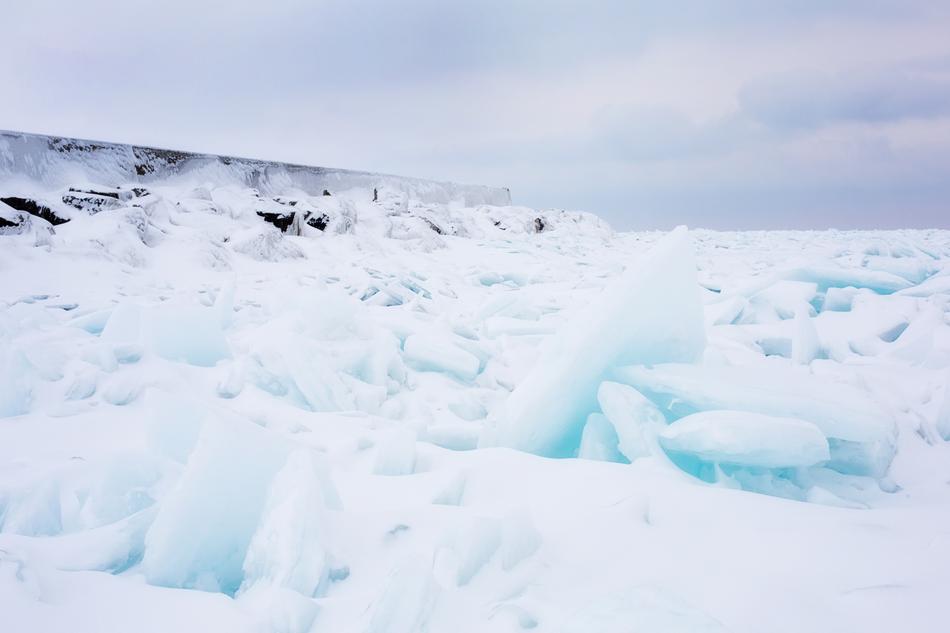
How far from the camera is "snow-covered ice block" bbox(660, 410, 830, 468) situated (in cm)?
141

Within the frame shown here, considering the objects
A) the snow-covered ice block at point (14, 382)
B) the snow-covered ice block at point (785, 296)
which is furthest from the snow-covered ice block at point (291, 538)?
the snow-covered ice block at point (785, 296)

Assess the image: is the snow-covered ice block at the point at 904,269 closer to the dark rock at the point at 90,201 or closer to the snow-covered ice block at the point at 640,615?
the snow-covered ice block at the point at 640,615

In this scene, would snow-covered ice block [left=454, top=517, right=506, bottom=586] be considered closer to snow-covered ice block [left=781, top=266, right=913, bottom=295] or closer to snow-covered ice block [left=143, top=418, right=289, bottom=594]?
snow-covered ice block [left=143, top=418, right=289, bottom=594]

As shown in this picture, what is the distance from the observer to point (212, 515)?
1102 millimetres

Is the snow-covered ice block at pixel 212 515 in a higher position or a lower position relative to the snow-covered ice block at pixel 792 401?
lower

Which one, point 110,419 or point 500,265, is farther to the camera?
point 500,265

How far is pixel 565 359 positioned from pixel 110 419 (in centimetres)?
158

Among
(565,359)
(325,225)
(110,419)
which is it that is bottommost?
(110,419)

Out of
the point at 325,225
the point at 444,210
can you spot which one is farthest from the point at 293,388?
the point at 444,210

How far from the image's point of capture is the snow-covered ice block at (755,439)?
4.63 feet

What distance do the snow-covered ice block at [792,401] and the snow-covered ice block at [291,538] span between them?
1067mm

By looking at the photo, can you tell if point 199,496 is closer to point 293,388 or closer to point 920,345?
point 293,388

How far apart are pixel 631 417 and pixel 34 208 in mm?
6098

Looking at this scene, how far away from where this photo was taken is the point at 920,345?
2654 mm
